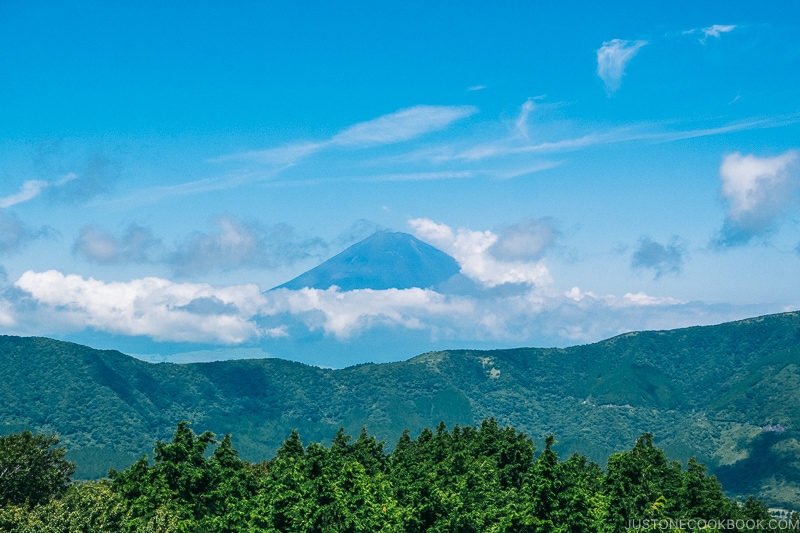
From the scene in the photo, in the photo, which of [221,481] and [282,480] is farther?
[221,481]

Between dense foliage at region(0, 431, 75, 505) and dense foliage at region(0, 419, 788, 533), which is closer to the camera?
dense foliage at region(0, 419, 788, 533)

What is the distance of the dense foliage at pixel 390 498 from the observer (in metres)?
52.8

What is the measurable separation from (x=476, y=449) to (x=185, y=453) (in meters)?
32.2

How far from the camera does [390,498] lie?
5959cm

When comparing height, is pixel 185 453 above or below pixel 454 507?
above

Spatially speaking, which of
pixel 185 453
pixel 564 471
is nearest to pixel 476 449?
pixel 564 471

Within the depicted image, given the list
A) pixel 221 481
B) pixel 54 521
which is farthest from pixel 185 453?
pixel 54 521

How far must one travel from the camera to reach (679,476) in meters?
69.9

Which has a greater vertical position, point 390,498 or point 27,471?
point 27,471

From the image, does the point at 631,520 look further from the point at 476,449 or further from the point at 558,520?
the point at 476,449

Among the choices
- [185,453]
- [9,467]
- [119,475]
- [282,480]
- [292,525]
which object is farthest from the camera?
[9,467]

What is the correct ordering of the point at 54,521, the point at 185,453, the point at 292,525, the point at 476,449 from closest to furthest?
1. the point at 54,521
2. the point at 292,525
3. the point at 185,453
4. the point at 476,449

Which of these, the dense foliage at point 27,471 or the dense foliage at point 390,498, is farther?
the dense foliage at point 27,471

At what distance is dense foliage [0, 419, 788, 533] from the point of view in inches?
2078
